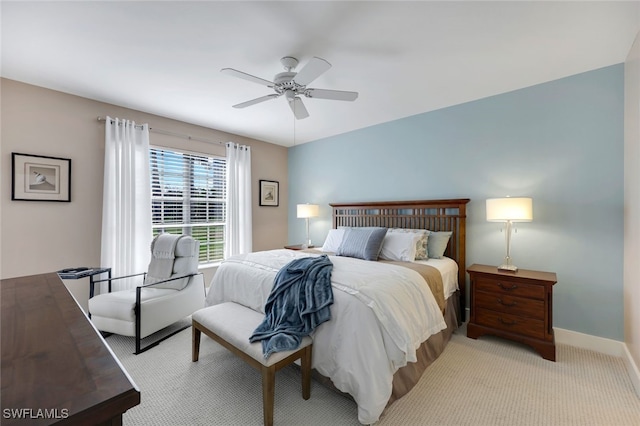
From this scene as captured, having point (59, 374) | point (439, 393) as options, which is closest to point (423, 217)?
point (439, 393)

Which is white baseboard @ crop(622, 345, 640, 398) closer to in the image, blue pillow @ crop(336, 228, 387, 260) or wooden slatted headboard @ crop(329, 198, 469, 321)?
wooden slatted headboard @ crop(329, 198, 469, 321)

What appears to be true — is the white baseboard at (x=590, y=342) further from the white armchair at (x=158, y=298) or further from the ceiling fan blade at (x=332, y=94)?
the white armchair at (x=158, y=298)

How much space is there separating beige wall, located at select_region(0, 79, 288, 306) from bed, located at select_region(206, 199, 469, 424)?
1.77 meters

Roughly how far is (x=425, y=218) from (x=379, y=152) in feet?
4.09

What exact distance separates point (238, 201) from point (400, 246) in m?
2.83

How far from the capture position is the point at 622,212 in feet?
7.97

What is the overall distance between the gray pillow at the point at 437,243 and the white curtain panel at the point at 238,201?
9.58ft

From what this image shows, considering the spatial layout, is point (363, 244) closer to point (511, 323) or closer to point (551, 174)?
point (511, 323)

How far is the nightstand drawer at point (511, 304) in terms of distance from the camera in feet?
8.07

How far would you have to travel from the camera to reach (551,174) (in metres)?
2.76

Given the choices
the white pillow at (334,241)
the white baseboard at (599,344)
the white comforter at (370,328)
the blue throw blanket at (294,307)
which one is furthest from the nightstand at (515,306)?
the blue throw blanket at (294,307)

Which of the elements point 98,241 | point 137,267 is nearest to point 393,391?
point 137,267

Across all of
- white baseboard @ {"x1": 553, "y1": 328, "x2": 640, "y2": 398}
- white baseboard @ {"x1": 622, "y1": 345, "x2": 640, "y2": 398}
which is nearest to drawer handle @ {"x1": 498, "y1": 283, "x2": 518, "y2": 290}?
white baseboard @ {"x1": 553, "y1": 328, "x2": 640, "y2": 398}

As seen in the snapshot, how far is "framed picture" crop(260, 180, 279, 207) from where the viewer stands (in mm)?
5023
